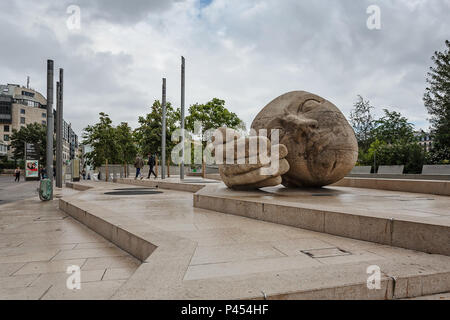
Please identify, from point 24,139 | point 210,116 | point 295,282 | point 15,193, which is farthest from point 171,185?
point 24,139

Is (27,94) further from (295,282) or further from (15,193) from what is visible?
(295,282)

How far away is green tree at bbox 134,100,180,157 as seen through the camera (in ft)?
105

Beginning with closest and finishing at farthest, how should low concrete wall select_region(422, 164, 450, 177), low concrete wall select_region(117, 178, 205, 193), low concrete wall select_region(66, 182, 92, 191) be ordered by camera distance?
low concrete wall select_region(117, 178, 205, 193) < low concrete wall select_region(422, 164, 450, 177) < low concrete wall select_region(66, 182, 92, 191)

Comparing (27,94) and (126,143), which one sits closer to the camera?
(126,143)

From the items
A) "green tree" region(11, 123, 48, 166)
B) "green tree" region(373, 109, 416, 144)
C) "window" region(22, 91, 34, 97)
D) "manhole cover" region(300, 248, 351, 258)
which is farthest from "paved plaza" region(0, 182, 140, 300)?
"window" region(22, 91, 34, 97)

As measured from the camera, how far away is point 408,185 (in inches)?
311

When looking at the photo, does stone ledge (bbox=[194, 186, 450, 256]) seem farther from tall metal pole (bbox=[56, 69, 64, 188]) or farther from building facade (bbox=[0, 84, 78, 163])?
building facade (bbox=[0, 84, 78, 163])

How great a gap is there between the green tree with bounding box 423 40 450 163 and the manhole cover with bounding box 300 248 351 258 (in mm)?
27436

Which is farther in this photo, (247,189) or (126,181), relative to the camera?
(126,181)
